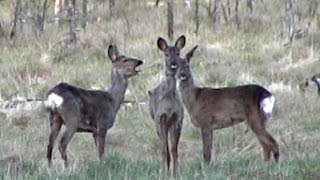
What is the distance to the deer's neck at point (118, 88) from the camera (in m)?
9.96

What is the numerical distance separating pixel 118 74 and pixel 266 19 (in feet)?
28.0

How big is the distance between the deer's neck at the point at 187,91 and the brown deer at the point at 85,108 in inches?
27.7

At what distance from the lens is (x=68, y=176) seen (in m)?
7.33

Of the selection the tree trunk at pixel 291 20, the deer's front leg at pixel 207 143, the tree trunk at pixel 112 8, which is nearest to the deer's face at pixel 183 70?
the deer's front leg at pixel 207 143

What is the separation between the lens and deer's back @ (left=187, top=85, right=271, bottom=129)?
9.35m

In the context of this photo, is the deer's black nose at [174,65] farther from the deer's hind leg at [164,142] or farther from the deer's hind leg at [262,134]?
the deer's hind leg at [262,134]

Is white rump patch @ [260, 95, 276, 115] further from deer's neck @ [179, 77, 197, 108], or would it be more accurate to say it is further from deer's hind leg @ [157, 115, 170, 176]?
deer's hind leg @ [157, 115, 170, 176]

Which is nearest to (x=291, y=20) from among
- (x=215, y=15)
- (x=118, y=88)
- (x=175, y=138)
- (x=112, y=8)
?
(x=215, y=15)

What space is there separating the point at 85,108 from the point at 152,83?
4.18 metres

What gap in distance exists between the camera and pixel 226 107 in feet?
31.0

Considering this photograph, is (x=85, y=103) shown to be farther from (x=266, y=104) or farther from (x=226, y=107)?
(x=266, y=104)

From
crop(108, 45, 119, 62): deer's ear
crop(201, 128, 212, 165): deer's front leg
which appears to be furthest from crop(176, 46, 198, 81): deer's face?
crop(108, 45, 119, 62): deer's ear

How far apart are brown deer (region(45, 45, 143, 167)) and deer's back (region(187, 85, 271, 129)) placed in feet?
3.00

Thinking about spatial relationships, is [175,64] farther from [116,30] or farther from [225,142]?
[116,30]
